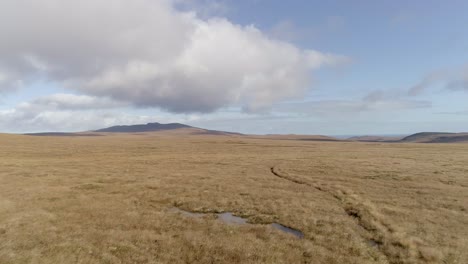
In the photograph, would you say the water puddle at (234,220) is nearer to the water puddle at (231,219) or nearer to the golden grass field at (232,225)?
the water puddle at (231,219)

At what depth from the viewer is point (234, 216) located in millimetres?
23906

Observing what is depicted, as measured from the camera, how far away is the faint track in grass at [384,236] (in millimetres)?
15648

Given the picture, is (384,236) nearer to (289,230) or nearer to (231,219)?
(289,230)

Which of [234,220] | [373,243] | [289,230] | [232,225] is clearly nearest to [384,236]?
[373,243]

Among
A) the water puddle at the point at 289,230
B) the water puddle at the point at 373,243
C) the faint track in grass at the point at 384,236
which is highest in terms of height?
the faint track in grass at the point at 384,236

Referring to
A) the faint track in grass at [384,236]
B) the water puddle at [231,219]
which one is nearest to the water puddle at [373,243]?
the faint track in grass at [384,236]

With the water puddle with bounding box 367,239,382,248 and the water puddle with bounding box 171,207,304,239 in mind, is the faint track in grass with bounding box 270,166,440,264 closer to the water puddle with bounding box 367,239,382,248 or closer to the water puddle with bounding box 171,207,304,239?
the water puddle with bounding box 367,239,382,248

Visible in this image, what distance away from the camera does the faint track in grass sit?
1565cm

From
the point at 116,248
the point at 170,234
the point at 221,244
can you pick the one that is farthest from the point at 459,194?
the point at 116,248

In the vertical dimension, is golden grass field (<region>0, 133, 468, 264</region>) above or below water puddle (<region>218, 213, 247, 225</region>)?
above

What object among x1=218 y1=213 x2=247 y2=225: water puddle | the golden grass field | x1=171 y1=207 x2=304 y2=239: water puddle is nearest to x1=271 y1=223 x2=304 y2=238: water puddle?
x1=171 y1=207 x2=304 y2=239: water puddle

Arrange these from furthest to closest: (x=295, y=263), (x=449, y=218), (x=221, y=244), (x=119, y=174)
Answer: (x=119, y=174), (x=449, y=218), (x=221, y=244), (x=295, y=263)

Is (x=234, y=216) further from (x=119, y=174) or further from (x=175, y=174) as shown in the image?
(x=119, y=174)

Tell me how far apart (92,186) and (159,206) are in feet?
41.4
